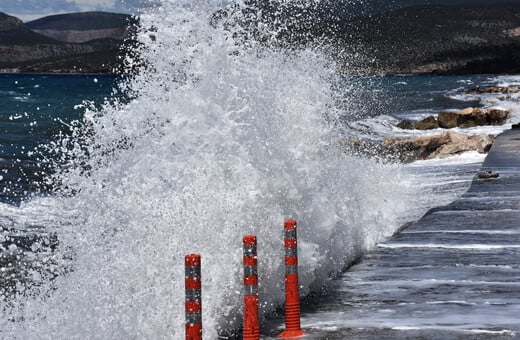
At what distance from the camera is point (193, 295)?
664cm

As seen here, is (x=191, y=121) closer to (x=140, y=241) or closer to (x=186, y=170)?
(x=186, y=170)

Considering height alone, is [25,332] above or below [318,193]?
below

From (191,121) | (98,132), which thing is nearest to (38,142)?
(98,132)

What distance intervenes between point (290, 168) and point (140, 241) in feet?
6.87

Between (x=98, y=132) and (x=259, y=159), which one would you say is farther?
(x=98, y=132)

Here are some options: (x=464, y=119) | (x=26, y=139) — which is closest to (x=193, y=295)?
(x=464, y=119)

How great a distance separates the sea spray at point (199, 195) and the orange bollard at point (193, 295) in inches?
71.5

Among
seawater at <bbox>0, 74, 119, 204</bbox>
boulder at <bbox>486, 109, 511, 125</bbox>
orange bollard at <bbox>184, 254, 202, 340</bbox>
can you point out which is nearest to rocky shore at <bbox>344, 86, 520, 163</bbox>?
boulder at <bbox>486, 109, 511, 125</bbox>

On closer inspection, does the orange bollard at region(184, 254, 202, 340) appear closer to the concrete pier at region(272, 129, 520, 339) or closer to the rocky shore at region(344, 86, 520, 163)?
the concrete pier at region(272, 129, 520, 339)

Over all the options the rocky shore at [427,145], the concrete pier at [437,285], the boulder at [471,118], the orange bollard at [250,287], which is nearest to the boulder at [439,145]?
the rocky shore at [427,145]

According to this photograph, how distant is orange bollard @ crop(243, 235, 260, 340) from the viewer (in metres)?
7.38

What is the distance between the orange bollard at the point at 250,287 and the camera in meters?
7.38

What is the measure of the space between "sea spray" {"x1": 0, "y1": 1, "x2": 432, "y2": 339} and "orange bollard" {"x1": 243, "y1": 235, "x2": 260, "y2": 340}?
40.8 inches

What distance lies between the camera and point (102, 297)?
9.06m
